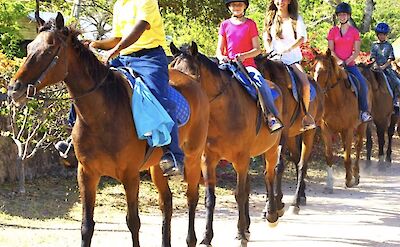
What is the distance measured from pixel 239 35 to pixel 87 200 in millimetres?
3452

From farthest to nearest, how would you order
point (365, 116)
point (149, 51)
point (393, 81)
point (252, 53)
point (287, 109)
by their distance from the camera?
point (393, 81) < point (365, 116) < point (287, 109) < point (252, 53) < point (149, 51)

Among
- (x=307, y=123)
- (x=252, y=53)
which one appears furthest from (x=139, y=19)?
(x=307, y=123)

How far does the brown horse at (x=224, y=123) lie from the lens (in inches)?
285

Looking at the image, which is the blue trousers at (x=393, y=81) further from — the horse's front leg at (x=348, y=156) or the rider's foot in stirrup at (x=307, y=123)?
the rider's foot in stirrup at (x=307, y=123)

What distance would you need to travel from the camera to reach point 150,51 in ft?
19.9

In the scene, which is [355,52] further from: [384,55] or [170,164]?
[170,164]

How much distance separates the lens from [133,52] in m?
6.15

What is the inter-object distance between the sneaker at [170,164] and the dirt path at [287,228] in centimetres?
180

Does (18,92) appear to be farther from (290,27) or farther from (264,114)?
(290,27)

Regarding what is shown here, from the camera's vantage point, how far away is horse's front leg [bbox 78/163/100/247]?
5664mm

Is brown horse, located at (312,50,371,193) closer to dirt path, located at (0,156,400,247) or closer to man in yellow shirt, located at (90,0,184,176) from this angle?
dirt path, located at (0,156,400,247)

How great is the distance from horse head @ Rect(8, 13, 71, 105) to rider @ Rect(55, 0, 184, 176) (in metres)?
0.70

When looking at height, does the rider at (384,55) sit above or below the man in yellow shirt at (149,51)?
above

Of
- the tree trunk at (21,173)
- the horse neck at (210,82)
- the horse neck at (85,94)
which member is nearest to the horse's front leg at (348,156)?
the horse neck at (210,82)
